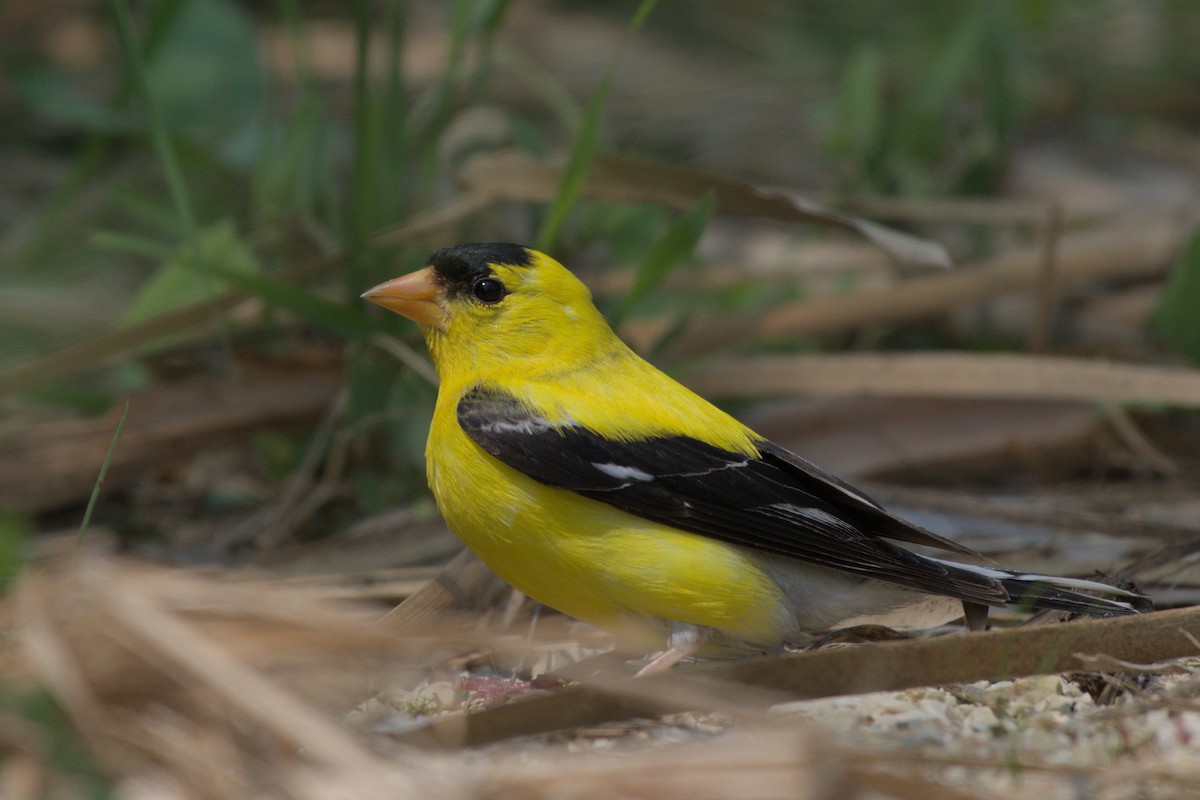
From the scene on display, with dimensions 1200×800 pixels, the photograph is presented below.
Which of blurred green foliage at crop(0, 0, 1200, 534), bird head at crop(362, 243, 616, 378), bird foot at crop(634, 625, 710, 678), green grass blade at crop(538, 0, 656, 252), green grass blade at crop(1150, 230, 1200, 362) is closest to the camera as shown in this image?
bird foot at crop(634, 625, 710, 678)

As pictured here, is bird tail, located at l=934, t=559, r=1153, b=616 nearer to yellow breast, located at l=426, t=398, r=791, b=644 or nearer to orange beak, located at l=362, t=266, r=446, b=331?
yellow breast, located at l=426, t=398, r=791, b=644

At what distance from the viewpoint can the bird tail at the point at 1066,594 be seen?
2.44m

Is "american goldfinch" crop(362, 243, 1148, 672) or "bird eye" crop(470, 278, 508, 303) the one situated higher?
"bird eye" crop(470, 278, 508, 303)

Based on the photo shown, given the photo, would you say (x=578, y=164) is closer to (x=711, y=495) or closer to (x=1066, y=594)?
(x=711, y=495)

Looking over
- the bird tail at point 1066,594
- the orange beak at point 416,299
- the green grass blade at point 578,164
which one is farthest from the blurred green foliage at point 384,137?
the bird tail at point 1066,594

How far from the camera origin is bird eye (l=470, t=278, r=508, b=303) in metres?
2.96

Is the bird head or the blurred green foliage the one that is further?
the blurred green foliage

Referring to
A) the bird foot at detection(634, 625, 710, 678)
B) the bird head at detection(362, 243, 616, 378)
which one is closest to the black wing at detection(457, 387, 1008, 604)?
the bird foot at detection(634, 625, 710, 678)

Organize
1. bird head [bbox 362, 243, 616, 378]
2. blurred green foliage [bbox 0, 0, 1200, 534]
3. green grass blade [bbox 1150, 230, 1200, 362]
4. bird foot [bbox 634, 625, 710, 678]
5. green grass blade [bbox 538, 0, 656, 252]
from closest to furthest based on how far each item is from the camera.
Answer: bird foot [bbox 634, 625, 710, 678] → bird head [bbox 362, 243, 616, 378] → green grass blade [bbox 538, 0, 656, 252] → blurred green foliage [bbox 0, 0, 1200, 534] → green grass blade [bbox 1150, 230, 1200, 362]

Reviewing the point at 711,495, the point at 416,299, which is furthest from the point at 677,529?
the point at 416,299

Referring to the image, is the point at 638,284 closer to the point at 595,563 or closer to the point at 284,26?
the point at 595,563

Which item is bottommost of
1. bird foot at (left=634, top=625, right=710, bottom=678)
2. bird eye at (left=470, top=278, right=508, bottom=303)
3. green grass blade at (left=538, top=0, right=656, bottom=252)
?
bird foot at (left=634, top=625, right=710, bottom=678)

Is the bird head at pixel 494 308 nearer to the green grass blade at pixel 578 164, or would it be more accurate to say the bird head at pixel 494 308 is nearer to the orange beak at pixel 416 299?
the orange beak at pixel 416 299

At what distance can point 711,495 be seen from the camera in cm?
255
